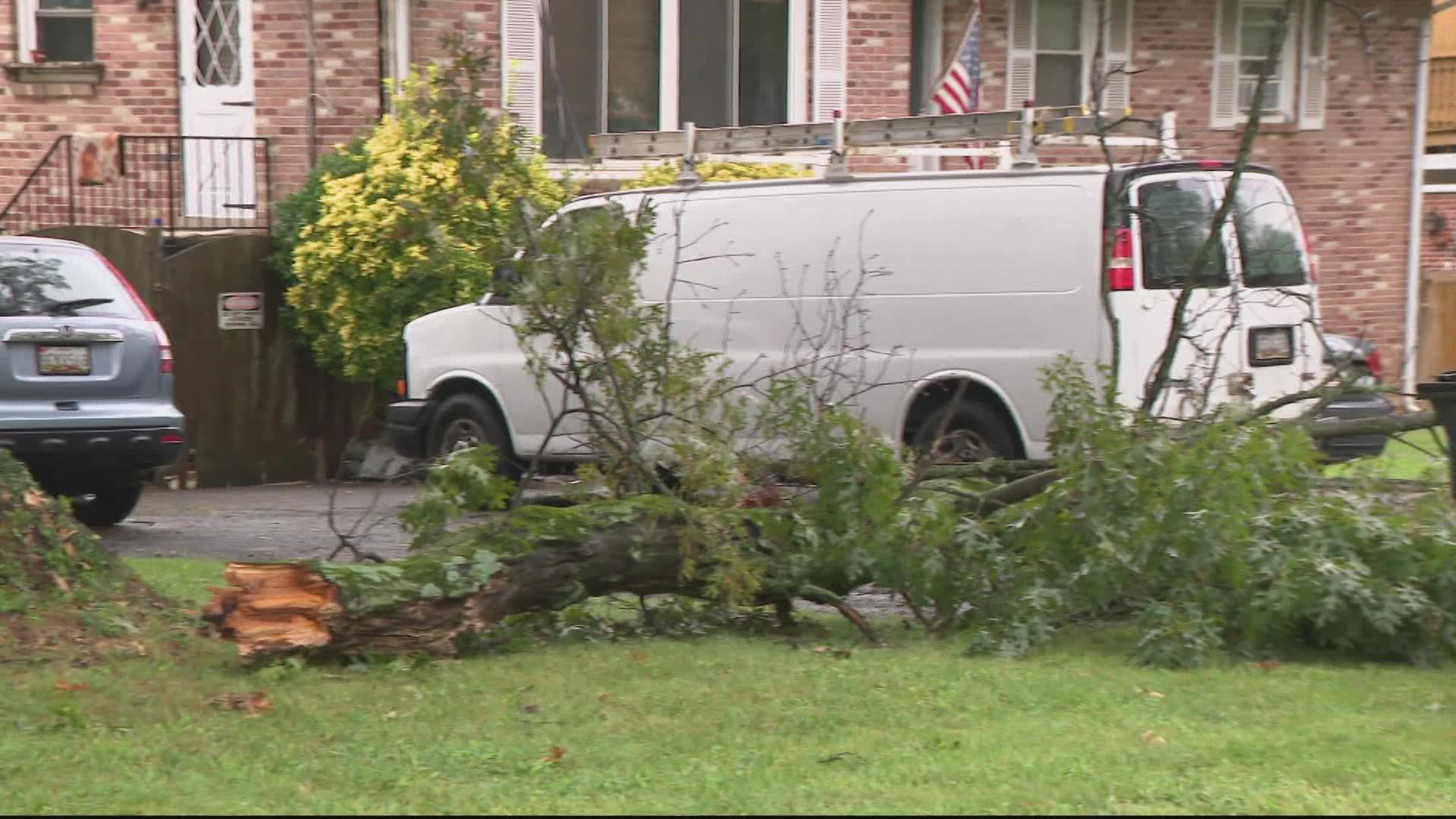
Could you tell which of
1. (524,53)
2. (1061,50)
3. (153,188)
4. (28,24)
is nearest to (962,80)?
(1061,50)

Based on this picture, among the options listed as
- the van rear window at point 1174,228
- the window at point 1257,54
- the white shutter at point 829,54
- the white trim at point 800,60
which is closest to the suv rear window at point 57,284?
the van rear window at point 1174,228

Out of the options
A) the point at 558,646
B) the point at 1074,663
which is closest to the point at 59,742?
the point at 558,646

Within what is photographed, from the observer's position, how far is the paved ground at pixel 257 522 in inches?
415

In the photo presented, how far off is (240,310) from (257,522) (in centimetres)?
353

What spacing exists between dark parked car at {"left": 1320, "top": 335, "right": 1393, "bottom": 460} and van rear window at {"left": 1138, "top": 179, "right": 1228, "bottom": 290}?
96cm

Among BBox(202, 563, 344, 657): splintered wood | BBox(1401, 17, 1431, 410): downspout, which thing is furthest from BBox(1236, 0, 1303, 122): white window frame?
BBox(202, 563, 344, 657): splintered wood

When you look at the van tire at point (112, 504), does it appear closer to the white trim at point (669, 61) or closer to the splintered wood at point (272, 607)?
the splintered wood at point (272, 607)

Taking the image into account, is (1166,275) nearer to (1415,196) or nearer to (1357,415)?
(1357,415)

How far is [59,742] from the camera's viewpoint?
18.1 feet

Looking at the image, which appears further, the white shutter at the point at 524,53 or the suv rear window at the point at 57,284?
the white shutter at the point at 524,53

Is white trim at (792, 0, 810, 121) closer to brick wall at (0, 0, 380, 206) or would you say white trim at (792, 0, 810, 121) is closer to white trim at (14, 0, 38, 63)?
brick wall at (0, 0, 380, 206)

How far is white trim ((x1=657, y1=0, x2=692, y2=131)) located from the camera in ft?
59.2

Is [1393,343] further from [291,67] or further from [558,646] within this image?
[558,646]

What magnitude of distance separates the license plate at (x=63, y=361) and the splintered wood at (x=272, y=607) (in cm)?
466
